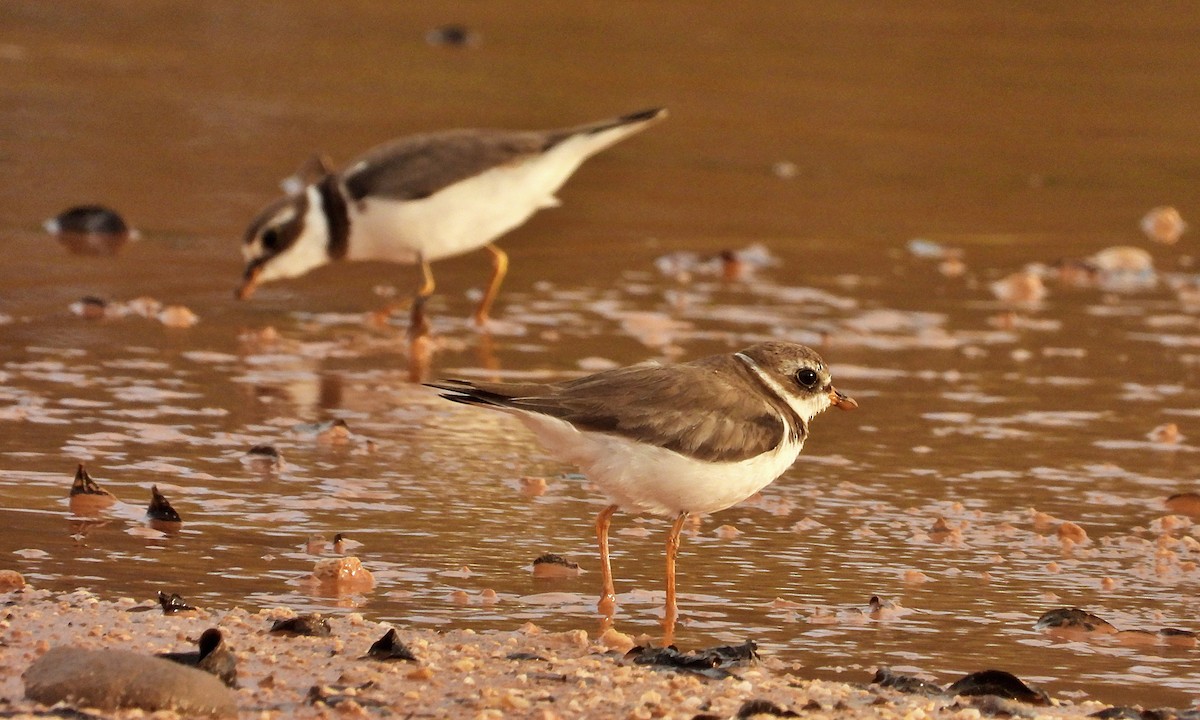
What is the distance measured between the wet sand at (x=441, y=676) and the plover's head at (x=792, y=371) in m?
1.20

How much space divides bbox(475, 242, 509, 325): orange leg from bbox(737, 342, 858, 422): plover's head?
391 cm

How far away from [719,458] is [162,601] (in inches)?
67.7

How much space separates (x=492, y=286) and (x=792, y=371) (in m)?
4.22

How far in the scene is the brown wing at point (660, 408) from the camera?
19.0ft

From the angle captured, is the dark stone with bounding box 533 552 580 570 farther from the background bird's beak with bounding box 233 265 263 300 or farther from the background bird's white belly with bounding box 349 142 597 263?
the background bird's beak with bounding box 233 265 263 300

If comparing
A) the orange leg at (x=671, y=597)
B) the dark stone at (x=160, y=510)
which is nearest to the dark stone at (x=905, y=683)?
the orange leg at (x=671, y=597)

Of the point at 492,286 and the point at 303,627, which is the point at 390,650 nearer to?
the point at 303,627

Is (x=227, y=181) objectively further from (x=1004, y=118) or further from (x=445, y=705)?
(x=445, y=705)

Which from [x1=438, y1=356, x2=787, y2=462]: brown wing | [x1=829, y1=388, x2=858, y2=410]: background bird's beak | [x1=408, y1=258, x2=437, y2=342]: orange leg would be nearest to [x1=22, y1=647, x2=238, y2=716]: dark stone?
[x1=438, y1=356, x2=787, y2=462]: brown wing

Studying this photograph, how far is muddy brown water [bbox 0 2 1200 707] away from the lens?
5.96 meters

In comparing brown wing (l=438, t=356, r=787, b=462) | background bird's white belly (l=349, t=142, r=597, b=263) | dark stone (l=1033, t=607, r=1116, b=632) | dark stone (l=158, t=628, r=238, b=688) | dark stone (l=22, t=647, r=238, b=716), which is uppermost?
background bird's white belly (l=349, t=142, r=597, b=263)

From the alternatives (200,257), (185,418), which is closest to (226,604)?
(185,418)

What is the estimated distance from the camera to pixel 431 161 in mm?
10078

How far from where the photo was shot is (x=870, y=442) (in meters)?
7.91
